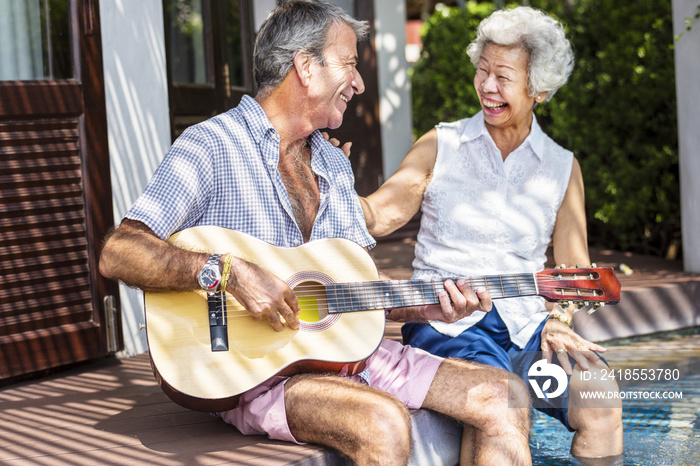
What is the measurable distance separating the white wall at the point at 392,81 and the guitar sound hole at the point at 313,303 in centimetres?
452

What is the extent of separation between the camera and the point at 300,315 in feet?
8.61

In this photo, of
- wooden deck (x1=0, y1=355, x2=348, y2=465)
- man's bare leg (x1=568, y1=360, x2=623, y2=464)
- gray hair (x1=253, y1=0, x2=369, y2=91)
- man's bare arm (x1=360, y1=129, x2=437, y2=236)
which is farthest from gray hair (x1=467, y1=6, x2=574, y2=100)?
wooden deck (x1=0, y1=355, x2=348, y2=465)

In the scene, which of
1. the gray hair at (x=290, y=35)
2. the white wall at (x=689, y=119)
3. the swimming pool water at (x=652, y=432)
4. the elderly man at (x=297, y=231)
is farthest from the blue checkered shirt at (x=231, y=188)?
the white wall at (x=689, y=119)

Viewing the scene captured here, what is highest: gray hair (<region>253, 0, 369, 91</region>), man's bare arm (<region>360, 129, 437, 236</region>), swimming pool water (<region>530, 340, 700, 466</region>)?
gray hair (<region>253, 0, 369, 91</region>)

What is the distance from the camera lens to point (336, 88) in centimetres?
279

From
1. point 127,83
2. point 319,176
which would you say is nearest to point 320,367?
point 319,176

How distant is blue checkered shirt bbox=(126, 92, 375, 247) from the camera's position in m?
2.44

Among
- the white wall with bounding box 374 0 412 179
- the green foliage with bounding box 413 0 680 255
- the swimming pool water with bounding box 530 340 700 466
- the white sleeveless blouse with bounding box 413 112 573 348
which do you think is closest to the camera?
the swimming pool water with bounding box 530 340 700 466

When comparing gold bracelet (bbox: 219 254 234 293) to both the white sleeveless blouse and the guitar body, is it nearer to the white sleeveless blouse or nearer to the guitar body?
the guitar body

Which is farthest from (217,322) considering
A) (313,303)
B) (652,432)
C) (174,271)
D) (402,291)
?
(652,432)

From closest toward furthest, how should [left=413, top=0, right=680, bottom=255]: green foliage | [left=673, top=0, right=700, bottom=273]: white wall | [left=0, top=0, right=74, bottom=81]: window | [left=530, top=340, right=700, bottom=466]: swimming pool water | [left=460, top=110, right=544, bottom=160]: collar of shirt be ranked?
[left=530, top=340, right=700, bottom=466]: swimming pool water
[left=460, top=110, right=544, bottom=160]: collar of shirt
[left=0, top=0, right=74, bottom=81]: window
[left=673, top=0, right=700, bottom=273]: white wall
[left=413, top=0, right=680, bottom=255]: green foliage

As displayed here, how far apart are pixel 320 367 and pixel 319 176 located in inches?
27.6

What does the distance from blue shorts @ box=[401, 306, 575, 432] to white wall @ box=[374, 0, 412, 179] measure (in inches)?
161

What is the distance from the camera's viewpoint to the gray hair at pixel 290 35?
2750 mm
